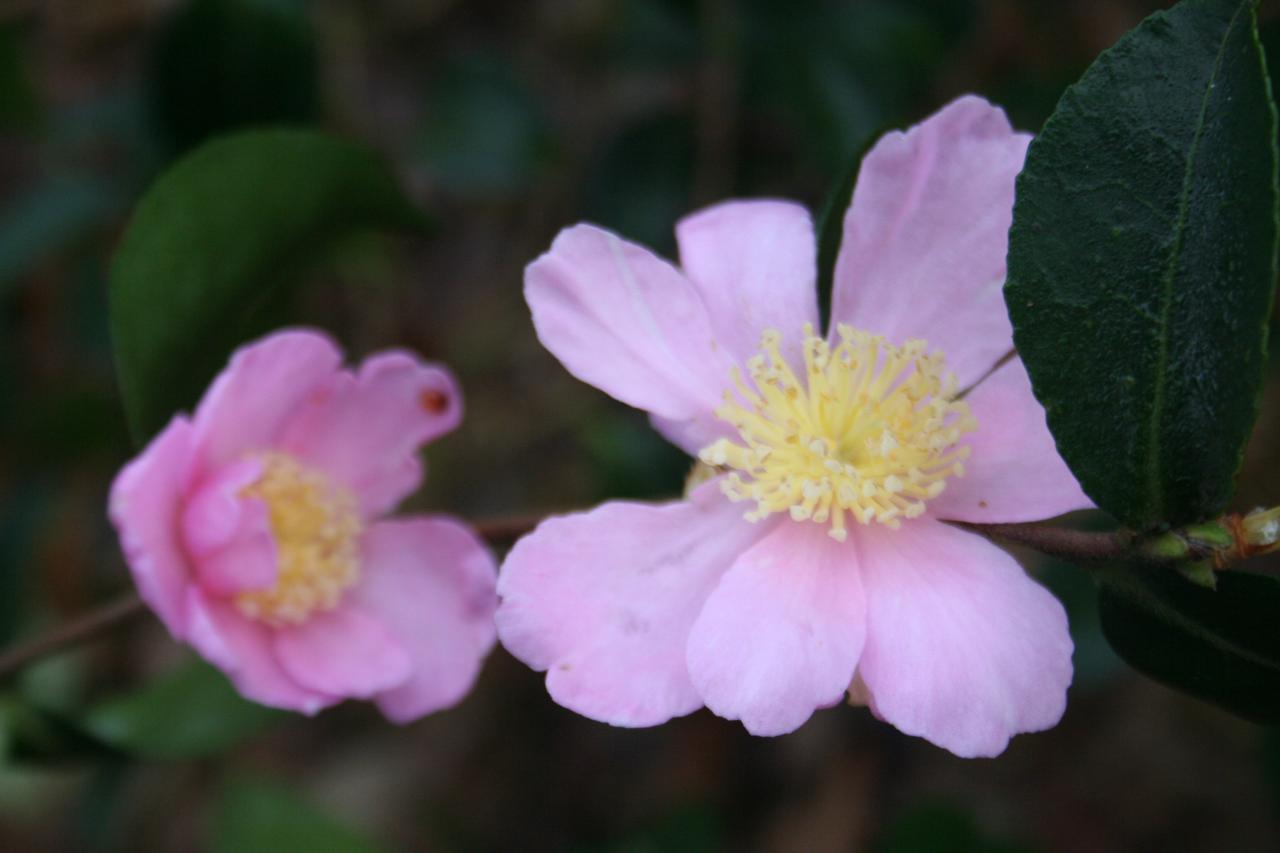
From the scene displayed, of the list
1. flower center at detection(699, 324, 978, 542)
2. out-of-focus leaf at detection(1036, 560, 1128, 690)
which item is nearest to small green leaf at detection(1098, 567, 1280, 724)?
flower center at detection(699, 324, 978, 542)

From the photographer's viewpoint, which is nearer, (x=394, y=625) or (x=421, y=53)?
(x=394, y=625)

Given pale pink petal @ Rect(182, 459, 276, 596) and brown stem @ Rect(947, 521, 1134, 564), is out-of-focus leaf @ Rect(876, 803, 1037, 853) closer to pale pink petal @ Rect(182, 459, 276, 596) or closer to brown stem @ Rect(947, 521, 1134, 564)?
brown stem @ Rect(947, 521, 1134, 564)

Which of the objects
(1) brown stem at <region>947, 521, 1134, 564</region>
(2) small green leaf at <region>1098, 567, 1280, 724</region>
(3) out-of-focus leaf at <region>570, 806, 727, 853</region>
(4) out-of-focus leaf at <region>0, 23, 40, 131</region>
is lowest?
(3) out-of-focus leaf at <region>570, 806, 727, 853</region>

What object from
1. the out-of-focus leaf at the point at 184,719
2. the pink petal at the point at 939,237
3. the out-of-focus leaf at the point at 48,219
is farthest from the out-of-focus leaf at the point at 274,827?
the pink petal at the point at 939,237

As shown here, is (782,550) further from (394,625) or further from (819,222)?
(394,625)

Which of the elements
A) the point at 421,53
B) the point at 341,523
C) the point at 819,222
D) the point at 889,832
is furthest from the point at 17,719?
the point at 421,53

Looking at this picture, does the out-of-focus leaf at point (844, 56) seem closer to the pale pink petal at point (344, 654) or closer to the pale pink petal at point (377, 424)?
the pale pink petal at point (377, 424)
